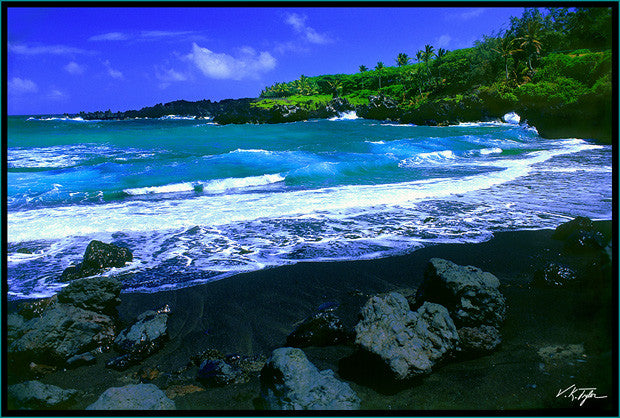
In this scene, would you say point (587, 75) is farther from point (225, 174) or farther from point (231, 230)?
point (231, 230)

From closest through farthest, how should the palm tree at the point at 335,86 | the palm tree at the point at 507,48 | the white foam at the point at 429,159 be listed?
the white foam at the point at 429,159, the palm tree at the point at 507,48, the palm tree at the point at 335,86

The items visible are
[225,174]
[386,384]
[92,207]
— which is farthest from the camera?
[225,174]

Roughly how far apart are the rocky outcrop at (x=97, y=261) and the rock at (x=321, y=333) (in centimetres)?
319

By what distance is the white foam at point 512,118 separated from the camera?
4068 cm

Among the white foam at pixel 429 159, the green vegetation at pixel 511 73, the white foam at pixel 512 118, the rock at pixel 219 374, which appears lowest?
the rock at pixel 219 374

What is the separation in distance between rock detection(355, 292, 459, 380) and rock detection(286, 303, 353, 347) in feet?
1.53

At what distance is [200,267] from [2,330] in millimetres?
3423

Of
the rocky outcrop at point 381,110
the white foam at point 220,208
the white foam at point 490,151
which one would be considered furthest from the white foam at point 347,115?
the white foam at point 220,208

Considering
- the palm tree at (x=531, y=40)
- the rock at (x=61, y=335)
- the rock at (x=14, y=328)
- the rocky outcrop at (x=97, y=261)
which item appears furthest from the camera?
the palm tree at (x=531, y=40)

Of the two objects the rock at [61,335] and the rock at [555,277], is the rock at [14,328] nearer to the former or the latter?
the rock at [61,335]

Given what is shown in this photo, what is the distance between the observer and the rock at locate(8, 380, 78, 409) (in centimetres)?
205

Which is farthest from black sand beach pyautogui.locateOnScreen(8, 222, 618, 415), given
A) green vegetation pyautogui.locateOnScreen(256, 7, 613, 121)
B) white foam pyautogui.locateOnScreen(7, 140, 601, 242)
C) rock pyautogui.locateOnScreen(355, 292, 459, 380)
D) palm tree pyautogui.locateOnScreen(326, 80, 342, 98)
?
palm tree pyautogui.locateOnScreen(326, 80, 342, 98)

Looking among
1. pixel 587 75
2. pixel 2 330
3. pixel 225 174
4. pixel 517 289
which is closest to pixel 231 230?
pixel 517 289

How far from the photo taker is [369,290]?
4.54 meters
